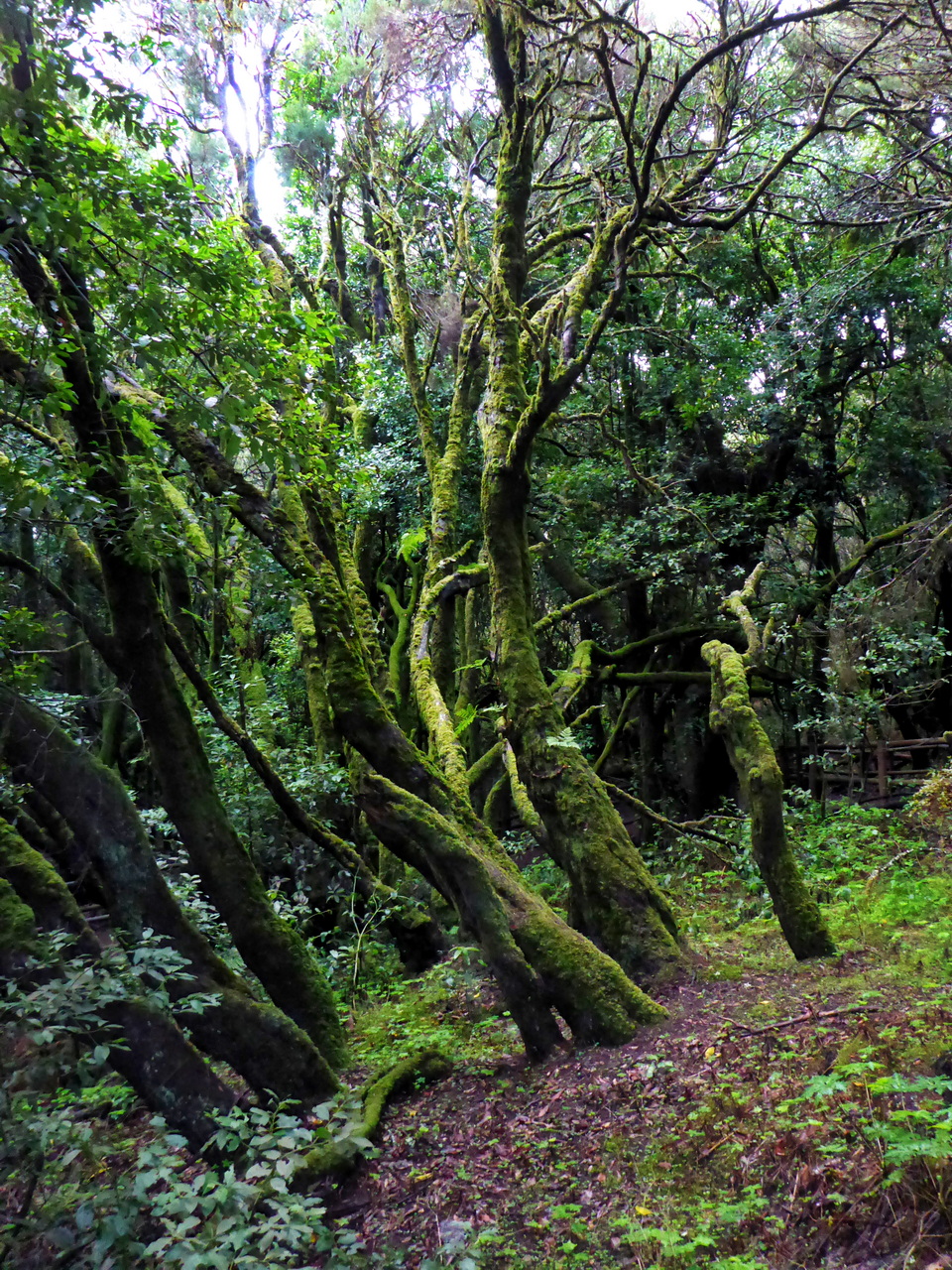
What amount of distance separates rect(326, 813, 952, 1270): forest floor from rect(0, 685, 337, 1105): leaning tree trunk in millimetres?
798

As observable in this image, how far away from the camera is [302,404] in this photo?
17.3ft

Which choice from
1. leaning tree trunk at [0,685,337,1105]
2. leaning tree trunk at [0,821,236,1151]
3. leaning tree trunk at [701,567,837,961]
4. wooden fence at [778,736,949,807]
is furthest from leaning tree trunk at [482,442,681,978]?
wooden fence at [778,736,949,807]

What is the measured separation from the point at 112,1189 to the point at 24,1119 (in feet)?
1.50

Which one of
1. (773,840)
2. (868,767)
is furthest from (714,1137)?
(868,767)

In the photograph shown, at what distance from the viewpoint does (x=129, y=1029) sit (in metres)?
4.34

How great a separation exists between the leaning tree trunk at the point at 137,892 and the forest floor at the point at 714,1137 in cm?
80

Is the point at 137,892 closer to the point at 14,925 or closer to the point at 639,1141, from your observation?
the point at 14,925

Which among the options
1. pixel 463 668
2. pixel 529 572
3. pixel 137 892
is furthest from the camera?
pixel 463 668

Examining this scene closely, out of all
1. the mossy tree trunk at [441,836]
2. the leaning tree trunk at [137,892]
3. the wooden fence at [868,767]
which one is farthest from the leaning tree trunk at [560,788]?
the wooden fence at [868,767]

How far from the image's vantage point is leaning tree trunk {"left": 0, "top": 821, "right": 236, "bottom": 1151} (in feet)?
13.6

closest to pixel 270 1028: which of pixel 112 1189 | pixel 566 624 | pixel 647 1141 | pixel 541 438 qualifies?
pixel 112 1189

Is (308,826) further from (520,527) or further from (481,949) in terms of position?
(520,527)

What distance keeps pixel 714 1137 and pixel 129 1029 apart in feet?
9.70

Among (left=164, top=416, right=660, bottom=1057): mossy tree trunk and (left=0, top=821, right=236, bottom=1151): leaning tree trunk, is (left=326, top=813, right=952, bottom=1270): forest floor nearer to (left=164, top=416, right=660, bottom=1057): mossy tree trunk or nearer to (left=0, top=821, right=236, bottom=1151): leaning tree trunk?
(left=164, top=416, right=660, bottom=1057): mossy tree trunk
